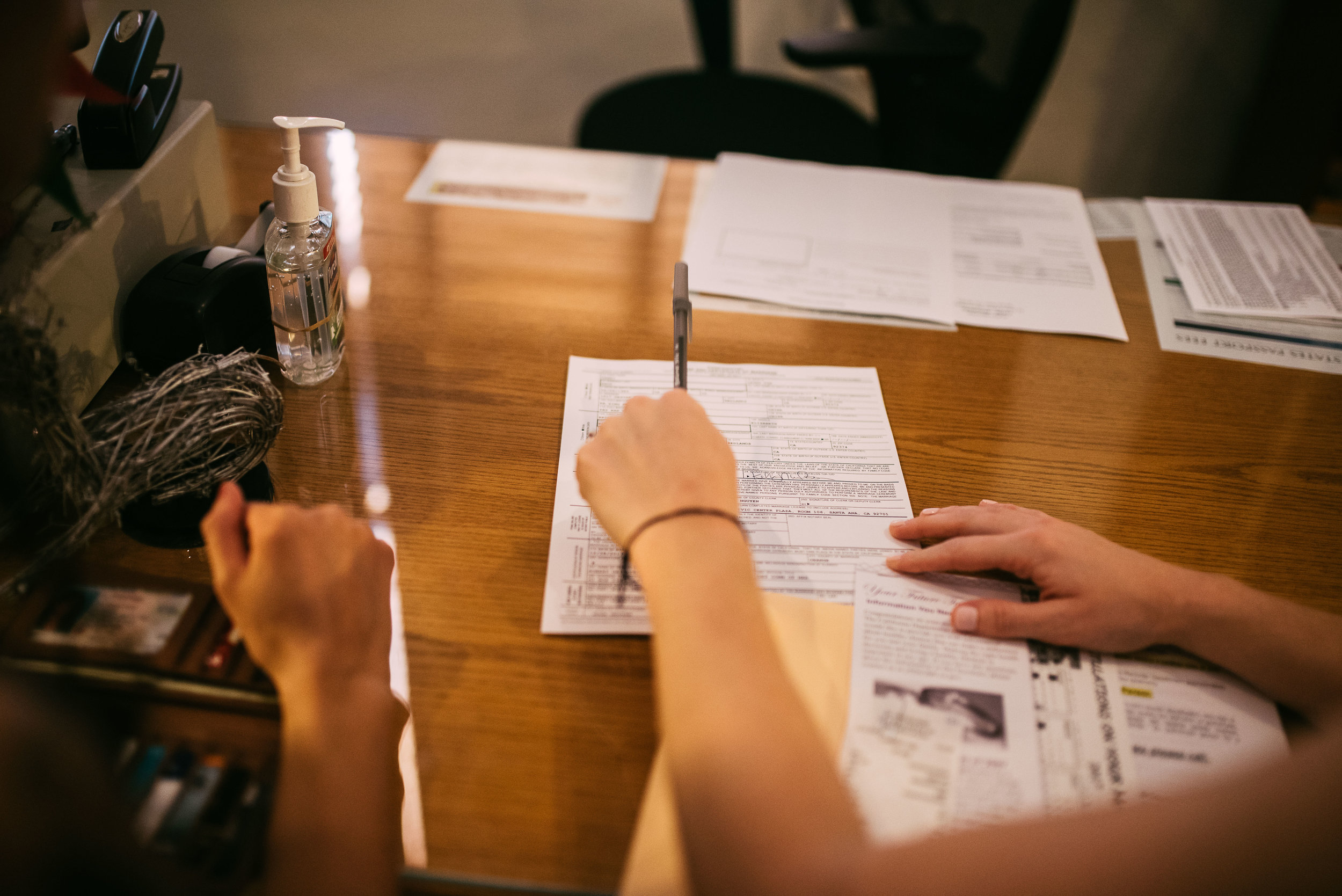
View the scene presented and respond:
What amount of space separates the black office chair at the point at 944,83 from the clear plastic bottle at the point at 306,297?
0.90 m

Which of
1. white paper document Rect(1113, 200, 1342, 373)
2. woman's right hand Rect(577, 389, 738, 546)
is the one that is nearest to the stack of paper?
white paper document Rect(1113, 200, 1342, 373)

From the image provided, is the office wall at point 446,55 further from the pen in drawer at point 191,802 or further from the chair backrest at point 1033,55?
the pen in drawer at point 191,802

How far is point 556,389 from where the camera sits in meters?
0.82

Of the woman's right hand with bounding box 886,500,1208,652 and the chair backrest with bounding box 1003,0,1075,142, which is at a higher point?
the chair backrest with bounding box 1003,0,1075,142

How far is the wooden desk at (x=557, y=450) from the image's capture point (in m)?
0.53

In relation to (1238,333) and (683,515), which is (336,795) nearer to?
(683,515)

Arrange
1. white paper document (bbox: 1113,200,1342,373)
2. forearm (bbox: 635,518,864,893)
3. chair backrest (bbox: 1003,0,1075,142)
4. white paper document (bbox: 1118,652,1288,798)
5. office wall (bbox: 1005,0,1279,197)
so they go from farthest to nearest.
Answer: office wall (bbox: 1005,0,1279,197)
chair backrest (bbox: 1003,0,1075,142)
white paper document (bbox: 1113,200,1342,373)
white paper document (bbox: 1118,652,1288,798)
forearm (bbox: 635,518,864,893)

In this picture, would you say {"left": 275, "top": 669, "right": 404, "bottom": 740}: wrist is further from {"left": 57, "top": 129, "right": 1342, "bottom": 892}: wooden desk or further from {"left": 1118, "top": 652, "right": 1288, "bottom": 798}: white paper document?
{"left": 1118, "top": 652, "right": 1288, "bottom": 798}: white paper document

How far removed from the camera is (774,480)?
72 centimetres

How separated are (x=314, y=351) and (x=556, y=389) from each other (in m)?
0.22

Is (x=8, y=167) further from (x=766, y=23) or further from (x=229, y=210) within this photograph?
(x=766, y=23)

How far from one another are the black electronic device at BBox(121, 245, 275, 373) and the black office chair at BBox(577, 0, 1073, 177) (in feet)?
2.62

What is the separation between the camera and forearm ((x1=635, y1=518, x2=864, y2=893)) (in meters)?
0.42

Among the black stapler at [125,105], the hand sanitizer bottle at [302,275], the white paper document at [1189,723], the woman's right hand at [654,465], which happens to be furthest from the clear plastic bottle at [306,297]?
the white paper document at [1189,723]
